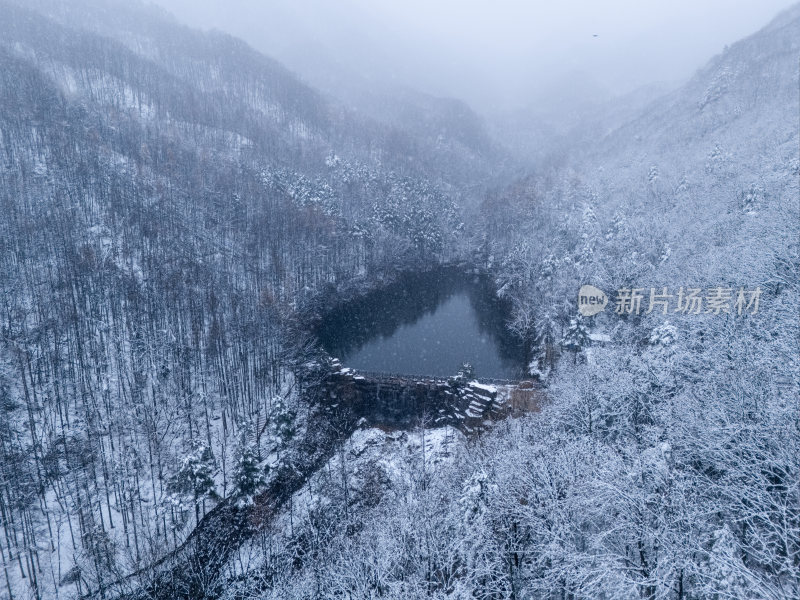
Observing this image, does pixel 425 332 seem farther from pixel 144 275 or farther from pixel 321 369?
pixel 144 275

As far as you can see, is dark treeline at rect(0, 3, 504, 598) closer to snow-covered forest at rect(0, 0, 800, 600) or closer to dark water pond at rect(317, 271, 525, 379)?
snow-covered forest at rect(0, 0, 800, 600)

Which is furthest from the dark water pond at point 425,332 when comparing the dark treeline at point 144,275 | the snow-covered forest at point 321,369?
the dark treeline at point 144,275

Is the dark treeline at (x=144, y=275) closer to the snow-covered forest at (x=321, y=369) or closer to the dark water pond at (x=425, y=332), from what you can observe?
the snow-covered forest at (x=321, y=369)

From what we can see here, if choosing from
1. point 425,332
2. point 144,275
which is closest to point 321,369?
point 425,332

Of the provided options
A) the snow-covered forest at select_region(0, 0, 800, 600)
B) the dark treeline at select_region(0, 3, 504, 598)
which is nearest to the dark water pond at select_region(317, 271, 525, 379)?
the snow-covered forest at select_region(0, 0, 800, 600)

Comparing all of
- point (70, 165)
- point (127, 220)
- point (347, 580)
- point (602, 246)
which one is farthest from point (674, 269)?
point (70, 165)

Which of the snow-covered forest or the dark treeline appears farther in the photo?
the dark treeline
